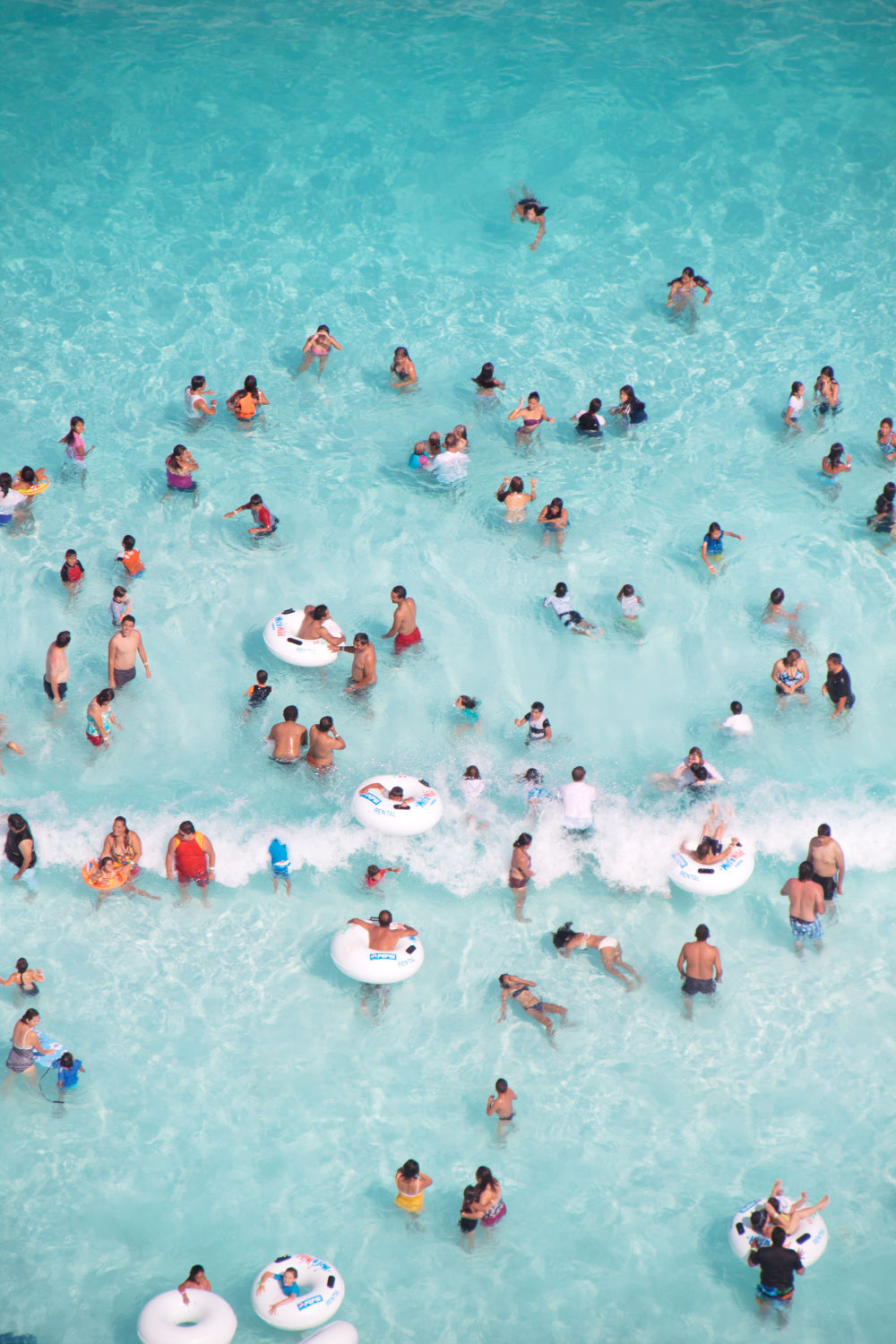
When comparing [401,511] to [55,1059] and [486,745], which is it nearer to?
[486,745]

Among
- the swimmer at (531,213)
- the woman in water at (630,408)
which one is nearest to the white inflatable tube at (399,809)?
the woman in water at (630,408)

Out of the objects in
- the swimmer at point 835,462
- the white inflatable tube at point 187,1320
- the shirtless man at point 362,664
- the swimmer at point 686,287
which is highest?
the swimmer at point 686,287

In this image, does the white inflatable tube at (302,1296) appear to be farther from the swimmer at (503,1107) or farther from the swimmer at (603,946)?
the swimmer at (603,946)

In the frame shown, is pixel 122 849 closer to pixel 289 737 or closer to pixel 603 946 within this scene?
pixel 289 737

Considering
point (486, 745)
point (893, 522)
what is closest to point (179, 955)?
point (486, 745)

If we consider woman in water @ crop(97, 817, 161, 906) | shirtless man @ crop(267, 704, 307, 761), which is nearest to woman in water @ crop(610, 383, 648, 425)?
shirtless man @ crop(267, 704, 307, 761)

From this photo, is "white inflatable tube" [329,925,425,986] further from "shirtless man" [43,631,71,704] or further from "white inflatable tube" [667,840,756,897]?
"shirtless man" [43,631,71,704]

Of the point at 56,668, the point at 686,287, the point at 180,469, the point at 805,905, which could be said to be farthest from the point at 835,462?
the point at 56,668
